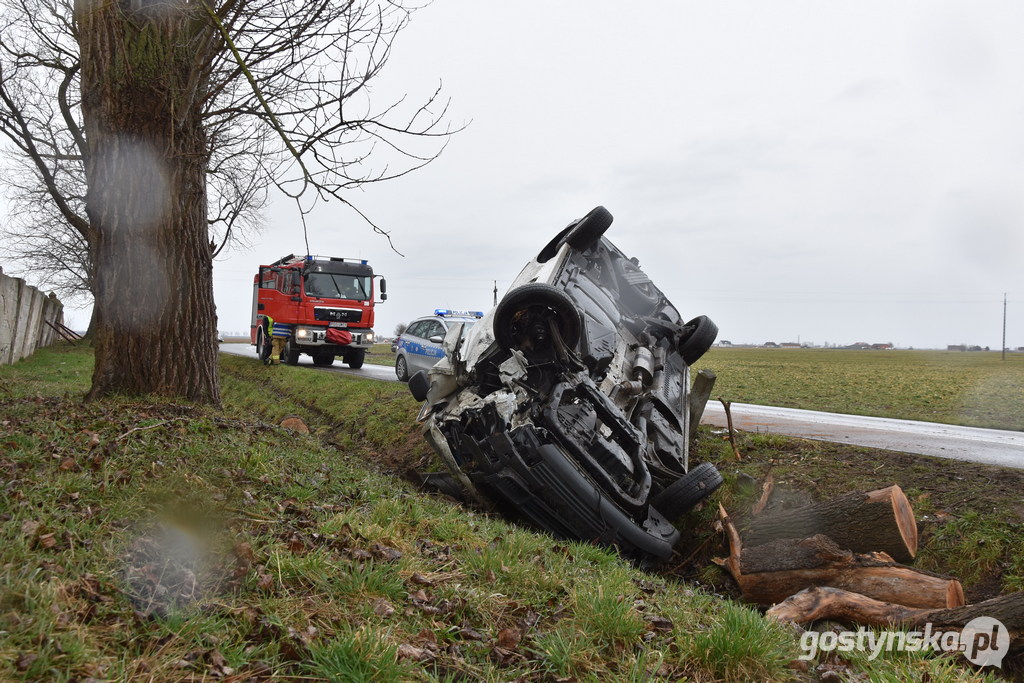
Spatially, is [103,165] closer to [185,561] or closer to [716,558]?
[185,561]

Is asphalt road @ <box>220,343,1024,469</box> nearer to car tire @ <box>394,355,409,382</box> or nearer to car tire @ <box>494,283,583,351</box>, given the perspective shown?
car tire @ <box>494,283,583,351</box>

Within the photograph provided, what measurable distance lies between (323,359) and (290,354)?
131 centimetres

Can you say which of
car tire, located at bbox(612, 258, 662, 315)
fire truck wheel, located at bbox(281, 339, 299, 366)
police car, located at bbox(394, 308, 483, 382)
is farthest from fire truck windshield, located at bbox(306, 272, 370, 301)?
car tire, located at bbox(612, 258, 662, 315)

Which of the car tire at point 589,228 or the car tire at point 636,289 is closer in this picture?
the car tire at point 589,228

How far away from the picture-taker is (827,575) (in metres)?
4.61

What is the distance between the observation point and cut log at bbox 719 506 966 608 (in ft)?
14.1

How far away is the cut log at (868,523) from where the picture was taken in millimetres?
4938

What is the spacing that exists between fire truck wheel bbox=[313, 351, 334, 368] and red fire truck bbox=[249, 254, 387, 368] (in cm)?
22

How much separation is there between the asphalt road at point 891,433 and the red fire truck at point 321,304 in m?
11.1

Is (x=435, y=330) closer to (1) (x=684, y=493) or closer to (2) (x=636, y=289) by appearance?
(2) (x=636, y=289)

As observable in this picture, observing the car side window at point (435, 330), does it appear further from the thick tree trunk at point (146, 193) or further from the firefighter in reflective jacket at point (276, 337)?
the thick tree trunk at point (146, 193)

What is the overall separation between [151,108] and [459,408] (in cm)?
446

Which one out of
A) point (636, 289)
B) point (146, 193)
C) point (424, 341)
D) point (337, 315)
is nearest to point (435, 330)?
point (424, 341)

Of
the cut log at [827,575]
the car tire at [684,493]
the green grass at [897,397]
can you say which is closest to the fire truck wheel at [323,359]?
the green grass at [897,397]
